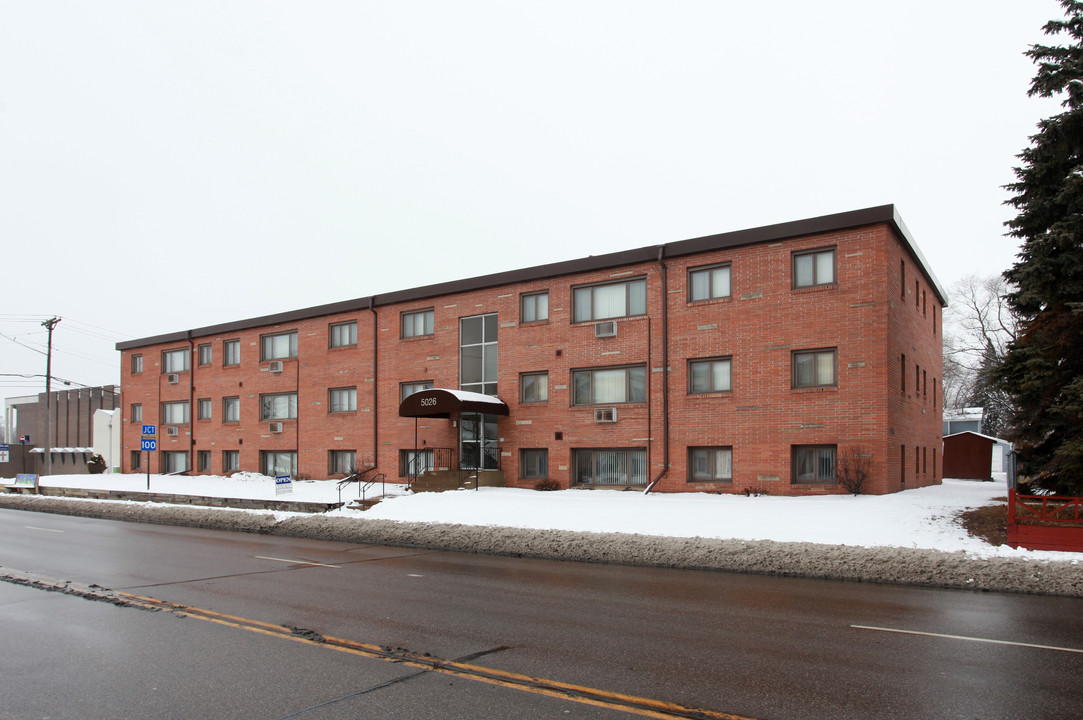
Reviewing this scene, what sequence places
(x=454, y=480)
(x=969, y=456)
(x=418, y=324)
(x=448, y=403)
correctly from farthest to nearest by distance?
(x=969, y=456) → (x=418, y=324) → (x=454, y=480) → (x=448, y=403)

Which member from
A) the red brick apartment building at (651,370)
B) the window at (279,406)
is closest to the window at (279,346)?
the red brick apartment building at (651,370)

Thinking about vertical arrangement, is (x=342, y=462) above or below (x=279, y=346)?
below

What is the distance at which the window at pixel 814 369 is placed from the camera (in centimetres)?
2119

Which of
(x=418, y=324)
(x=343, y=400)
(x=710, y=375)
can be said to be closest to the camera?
(x=710, y=375)

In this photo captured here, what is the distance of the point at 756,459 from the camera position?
71.9 ft

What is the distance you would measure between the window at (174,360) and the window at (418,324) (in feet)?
55.3

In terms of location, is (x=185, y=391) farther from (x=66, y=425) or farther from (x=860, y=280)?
(x=66, y=425)

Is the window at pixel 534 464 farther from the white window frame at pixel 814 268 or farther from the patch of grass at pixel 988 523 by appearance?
the patch of grass at pixel 988 523

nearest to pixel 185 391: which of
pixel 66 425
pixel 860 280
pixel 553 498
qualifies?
pixel 553 498

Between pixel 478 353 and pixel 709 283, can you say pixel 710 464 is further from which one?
pixel 478 353

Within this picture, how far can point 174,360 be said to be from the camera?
41.6 metres

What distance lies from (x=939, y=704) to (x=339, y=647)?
5168 mm

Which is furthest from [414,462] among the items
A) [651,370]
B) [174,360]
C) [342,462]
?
[174,360]

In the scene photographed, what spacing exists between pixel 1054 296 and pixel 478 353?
17.7 meters
